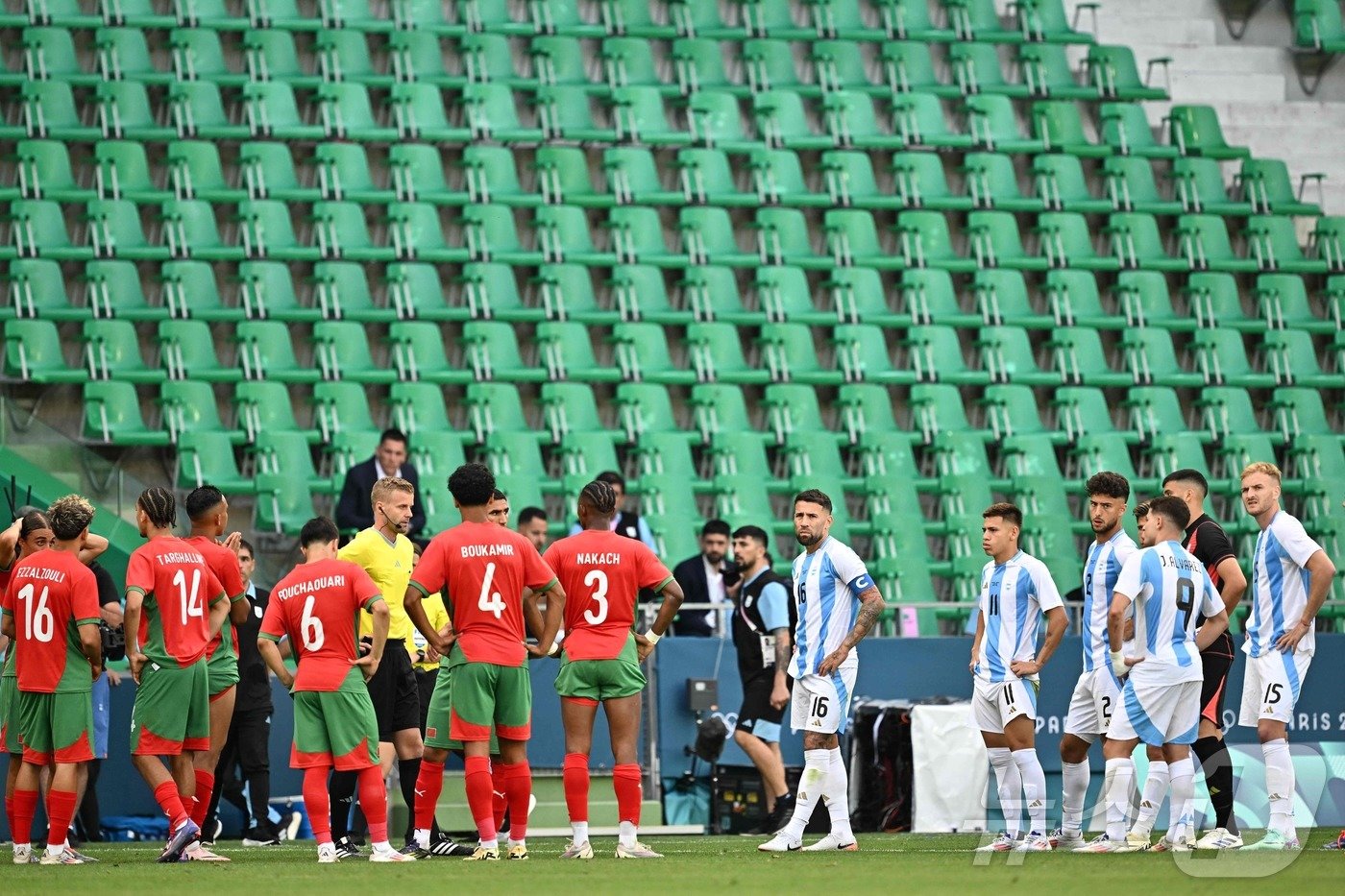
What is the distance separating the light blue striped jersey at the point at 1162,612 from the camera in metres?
9.70

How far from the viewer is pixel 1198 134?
72.5 ft

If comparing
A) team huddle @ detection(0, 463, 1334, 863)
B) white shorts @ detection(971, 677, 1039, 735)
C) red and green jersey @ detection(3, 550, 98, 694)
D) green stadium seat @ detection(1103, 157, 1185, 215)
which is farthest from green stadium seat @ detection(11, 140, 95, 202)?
green stadium seat @ detection(1103, 157, 1185, 215)

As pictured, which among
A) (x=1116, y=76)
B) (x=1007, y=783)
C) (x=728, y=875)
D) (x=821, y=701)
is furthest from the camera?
(x=1116, y=76)

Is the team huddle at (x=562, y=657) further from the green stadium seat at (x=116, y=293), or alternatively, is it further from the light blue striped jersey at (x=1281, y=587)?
the green stadium seat at (x=116, y=293)

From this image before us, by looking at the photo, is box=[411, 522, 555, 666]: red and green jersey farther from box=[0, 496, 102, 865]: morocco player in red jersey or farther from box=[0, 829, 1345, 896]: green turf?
box=[0, 496, 102, 865]: morocco player in red jersey

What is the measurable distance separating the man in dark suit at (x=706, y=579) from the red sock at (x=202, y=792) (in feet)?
14.9

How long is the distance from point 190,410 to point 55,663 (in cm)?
702

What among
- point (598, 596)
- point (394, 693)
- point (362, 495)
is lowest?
point (394, 693)

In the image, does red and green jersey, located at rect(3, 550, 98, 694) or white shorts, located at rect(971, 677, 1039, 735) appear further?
white shorts, located at rect(971, 677, 1039, 735)

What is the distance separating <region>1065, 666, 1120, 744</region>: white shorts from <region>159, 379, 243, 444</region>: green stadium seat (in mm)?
8724

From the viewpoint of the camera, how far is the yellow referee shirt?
10859mm

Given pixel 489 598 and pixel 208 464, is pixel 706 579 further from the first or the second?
pixel 489 598

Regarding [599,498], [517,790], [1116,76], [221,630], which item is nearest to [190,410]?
[221,630]

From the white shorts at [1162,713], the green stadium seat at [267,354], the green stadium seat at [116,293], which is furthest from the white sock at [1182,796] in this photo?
the green stadium seat at [116,293]
